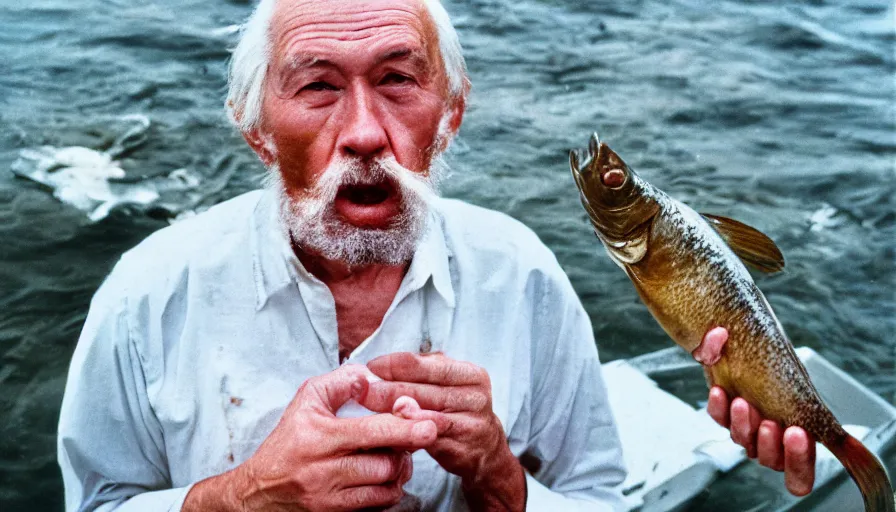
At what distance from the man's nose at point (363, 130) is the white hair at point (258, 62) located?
296 millimetres

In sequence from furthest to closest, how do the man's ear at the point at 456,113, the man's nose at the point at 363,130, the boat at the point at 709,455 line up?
the boat at the point at 709,455 → the man's ear at the point at 456,113 → the man's nose at the point at 363,130

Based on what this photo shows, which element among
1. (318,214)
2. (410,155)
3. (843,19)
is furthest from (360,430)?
(843,19)

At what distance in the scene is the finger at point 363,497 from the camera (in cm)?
191

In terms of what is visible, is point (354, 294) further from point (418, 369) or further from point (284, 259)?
point (418, 369)

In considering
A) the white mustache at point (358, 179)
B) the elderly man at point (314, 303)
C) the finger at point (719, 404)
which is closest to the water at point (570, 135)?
the elderly man at point (314, 303)

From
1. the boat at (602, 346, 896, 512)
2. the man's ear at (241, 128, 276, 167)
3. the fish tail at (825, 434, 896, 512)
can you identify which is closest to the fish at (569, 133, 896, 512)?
the fish tail at (825, 434, 896, 512)

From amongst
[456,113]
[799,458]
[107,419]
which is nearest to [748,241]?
[799,458]

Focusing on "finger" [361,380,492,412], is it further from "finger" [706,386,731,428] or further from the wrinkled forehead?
the wrinkled forehead

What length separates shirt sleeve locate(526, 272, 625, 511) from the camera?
259cm

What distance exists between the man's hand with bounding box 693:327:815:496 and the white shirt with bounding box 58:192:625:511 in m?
0.53

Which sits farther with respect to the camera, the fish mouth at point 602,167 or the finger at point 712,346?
the finger at point 712,346

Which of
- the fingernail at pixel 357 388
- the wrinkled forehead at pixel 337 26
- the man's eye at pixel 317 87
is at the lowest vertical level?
the fingernail at pixel 357 388

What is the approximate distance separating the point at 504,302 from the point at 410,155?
513mm

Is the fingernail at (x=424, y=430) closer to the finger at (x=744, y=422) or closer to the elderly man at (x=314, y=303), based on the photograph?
the elderly man at (x=314, y=303)
